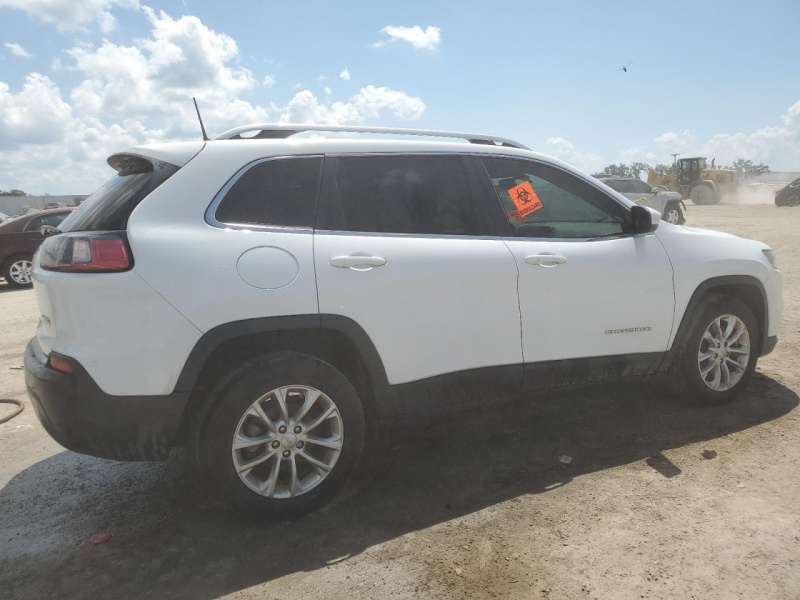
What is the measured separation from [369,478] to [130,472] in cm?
149

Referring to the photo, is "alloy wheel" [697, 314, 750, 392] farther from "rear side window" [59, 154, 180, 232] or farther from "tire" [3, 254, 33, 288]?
"tire" [3, 254, 33, 288]

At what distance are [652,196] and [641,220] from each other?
1920 cm

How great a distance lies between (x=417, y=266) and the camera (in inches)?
119

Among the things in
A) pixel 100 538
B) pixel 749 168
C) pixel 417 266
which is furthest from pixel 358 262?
pixel 749 168

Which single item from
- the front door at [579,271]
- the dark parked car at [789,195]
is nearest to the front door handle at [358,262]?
the front door at [579,271]

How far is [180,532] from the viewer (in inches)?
114

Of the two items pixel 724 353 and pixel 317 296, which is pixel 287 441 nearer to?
pixel 317 296

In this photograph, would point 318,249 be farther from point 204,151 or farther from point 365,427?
point 365,427

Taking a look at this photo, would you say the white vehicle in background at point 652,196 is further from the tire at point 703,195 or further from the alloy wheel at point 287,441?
the alloy wheel at point 287,441

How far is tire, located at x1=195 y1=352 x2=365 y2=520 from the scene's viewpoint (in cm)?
270

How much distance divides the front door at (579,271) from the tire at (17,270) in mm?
11547

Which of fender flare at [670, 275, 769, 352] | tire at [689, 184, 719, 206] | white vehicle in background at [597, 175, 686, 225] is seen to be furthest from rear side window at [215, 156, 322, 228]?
tire at [689, 184, 719, 206]

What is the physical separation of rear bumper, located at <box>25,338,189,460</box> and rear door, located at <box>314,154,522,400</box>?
0.86m

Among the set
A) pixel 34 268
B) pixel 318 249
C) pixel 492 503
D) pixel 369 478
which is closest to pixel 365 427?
pixel 369 478
